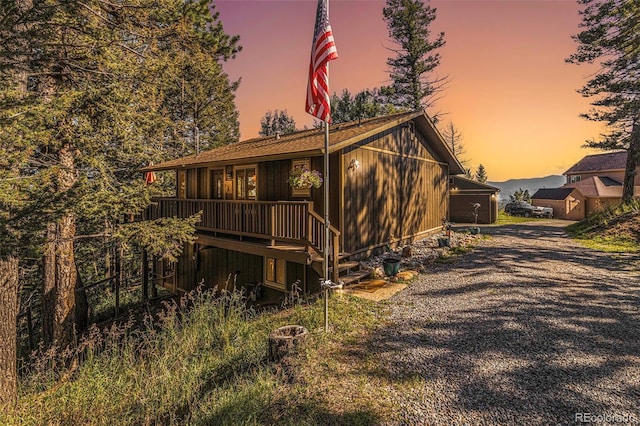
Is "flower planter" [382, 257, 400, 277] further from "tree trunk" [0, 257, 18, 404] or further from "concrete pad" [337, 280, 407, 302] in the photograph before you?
"tree trunk" [0, 257, 18, 404]

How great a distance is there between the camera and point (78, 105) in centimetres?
694

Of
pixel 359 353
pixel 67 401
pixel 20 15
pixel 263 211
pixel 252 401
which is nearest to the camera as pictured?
pixel 252 401

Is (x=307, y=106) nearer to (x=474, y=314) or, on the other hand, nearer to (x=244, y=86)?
(x=474, y=314)

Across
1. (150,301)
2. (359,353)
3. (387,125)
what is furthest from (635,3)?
(150,301)

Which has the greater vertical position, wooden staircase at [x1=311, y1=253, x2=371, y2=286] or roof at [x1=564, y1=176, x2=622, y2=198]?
roof at [x1=564, y1=176, x2=622, y2=198]

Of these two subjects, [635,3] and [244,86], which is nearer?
[635,3]

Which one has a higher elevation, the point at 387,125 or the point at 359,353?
the point at 387,125

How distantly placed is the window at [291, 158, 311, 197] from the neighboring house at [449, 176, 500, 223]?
58.3 ft

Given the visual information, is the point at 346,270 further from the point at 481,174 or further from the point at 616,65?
the point at 481,174

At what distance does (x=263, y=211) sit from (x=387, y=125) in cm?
514

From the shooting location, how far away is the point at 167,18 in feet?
24.9

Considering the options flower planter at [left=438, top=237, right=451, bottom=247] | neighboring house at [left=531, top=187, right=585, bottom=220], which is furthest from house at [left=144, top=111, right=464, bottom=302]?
neighboring house at [left=531, top=187, right=585, bottom=220]

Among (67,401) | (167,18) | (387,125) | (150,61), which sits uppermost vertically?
(167,18)

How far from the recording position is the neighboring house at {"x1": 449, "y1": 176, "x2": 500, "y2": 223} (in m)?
24.1
